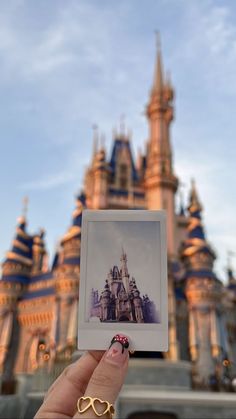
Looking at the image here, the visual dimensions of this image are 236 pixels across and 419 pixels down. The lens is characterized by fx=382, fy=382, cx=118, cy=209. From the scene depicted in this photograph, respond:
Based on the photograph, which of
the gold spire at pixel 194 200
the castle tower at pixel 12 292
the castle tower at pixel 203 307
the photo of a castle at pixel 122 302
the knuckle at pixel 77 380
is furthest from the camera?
the gold spire at pixel 194 200

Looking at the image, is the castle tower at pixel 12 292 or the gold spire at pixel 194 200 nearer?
the castle tower at pixel 12 292

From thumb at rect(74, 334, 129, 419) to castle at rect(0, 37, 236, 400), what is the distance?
2751 centimetres

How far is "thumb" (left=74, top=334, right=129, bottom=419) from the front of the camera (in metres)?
2.20

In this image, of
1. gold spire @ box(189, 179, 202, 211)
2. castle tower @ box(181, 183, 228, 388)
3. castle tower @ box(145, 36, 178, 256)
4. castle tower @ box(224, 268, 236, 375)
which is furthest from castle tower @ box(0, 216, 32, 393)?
castle tower @ box(224, 268, 236, 375)

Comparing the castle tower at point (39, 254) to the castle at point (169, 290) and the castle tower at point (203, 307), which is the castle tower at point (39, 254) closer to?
the castle at point (169, 290)

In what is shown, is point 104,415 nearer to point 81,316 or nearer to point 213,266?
point 81,316

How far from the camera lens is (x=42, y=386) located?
54.5ft

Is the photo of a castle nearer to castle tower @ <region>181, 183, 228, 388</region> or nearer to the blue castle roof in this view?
castle tower @ <region>181, 183, 228, 388</region>

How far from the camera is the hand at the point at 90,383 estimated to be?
7.45 ft

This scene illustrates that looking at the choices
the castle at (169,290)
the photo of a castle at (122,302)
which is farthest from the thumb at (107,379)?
the castle at (169,290)

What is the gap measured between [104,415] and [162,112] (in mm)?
56265

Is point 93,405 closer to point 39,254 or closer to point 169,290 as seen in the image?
point 169,290

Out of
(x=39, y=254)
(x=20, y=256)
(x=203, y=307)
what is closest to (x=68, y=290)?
(x=20, y=256)

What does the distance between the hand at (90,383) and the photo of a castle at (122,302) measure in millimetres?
177
